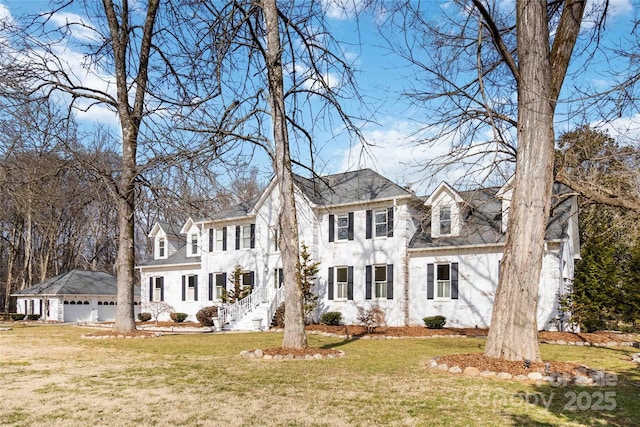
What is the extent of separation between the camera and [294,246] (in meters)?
13.1

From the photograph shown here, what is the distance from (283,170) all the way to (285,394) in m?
6.59

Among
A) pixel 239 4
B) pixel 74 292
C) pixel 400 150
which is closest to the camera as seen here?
pixel 400 150

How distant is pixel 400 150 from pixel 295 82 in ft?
11.6

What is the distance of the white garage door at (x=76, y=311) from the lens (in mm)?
33812

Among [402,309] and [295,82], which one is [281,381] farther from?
[402,309]

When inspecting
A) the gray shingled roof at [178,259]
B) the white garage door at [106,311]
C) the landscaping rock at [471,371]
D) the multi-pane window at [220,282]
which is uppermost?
the gray shingled roof at [178,259]

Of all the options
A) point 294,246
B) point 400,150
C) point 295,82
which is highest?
point 295,82

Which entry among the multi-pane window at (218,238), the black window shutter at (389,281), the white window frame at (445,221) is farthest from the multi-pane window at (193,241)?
the white window frame at (445,221)

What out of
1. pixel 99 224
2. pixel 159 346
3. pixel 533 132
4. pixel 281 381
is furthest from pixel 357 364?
pixel 99 224

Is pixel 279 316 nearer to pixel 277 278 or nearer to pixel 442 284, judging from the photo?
pixel 277 278

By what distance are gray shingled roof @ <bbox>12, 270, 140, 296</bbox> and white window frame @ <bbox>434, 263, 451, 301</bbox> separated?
2243 centimetres

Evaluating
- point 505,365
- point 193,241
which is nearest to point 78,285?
point 193,241

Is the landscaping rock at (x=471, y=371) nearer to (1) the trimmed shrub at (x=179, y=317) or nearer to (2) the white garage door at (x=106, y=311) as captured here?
(1) the trimmed shrub at (x=179, y=317)

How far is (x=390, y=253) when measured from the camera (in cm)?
2278
